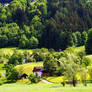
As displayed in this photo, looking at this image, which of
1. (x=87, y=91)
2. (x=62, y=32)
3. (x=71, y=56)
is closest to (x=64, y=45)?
(x=62, y=32)

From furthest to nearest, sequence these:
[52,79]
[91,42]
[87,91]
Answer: [91,42]
[52,79]
[87,91]

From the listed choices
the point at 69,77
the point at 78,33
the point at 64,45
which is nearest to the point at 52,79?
the point at 69,77

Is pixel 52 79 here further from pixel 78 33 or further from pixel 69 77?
pixel 78 33

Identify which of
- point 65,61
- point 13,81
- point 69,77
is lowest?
point 13,81

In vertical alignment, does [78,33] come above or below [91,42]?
above

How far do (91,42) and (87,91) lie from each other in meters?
110

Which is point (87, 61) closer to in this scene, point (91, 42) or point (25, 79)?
point (25, 79)

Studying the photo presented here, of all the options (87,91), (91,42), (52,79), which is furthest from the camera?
(91,42)

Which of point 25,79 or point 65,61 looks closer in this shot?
point 65,61

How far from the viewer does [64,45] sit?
616 feet

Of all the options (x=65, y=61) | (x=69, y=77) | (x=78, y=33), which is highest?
(x=78, y=33)

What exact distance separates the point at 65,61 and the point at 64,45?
146 meters

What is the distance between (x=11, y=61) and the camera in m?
131

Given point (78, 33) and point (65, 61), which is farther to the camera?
point (78, 33)
